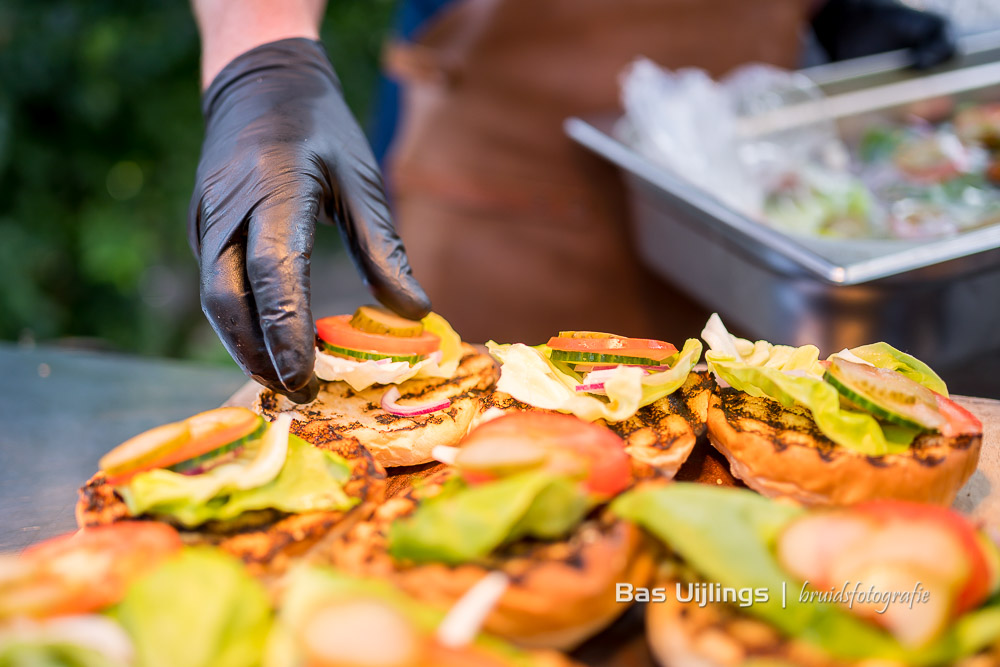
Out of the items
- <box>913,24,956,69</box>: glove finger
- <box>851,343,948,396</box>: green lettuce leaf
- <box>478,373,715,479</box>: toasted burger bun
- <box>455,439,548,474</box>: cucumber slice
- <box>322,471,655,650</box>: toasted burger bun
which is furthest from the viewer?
<box>913,24,956,69</box>: glove finger

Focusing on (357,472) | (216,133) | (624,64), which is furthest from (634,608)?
(624,64)

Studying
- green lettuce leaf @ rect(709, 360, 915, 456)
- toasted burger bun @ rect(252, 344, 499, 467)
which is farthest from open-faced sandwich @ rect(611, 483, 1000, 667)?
toasted burger bun @ rect(252, 344, 499, 467)

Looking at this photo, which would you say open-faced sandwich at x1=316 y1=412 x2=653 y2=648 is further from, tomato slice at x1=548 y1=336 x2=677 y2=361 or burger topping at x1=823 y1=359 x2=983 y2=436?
burger topping at x1=823 y1=359 x2=983 y2=436

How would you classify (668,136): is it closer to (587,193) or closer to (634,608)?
(587,193)

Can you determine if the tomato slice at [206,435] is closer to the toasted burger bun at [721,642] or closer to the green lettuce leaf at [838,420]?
the toasted burger bun at [721,642]

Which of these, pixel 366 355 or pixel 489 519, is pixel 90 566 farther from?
pixel 366 355

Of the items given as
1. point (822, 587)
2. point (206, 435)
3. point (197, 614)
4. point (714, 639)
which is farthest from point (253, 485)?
point (822, 587)
